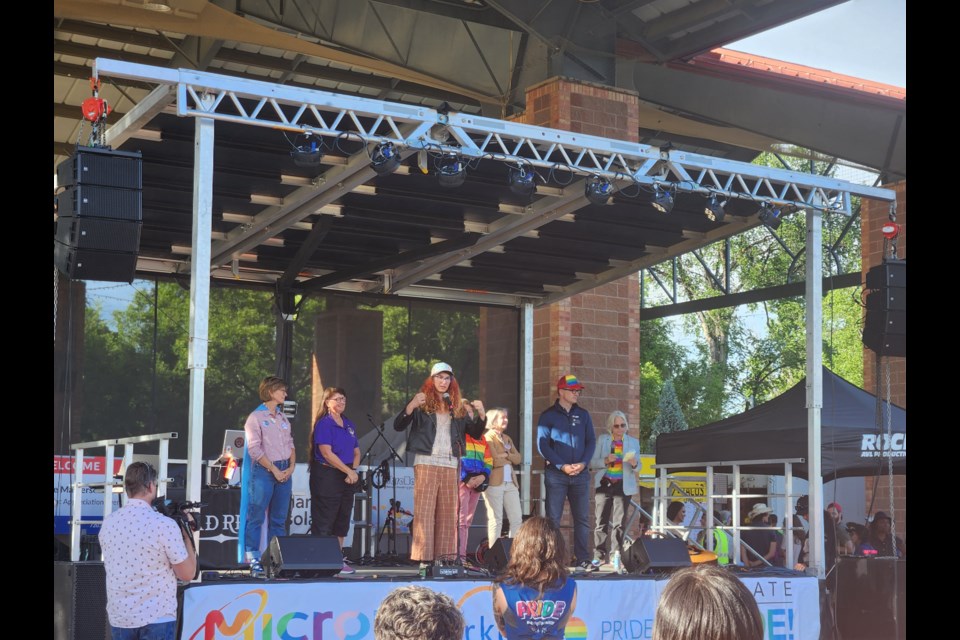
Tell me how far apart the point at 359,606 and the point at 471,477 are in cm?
308

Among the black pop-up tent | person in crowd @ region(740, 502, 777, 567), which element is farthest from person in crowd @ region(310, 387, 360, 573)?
person in crowd @ region(740, 502, 777, 567)

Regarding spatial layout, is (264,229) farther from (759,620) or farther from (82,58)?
(759,620)

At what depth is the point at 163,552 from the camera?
21.9ft

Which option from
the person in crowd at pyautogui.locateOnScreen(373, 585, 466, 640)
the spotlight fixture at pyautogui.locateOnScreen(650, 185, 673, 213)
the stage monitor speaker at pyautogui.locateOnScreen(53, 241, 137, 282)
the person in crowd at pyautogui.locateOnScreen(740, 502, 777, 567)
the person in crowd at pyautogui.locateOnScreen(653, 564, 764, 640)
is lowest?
the person in crowd at pyautogui.locateOnScreen(740, 502, 777, 567)

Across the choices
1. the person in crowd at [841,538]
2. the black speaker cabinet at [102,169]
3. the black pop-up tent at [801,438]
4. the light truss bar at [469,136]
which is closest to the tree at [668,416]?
the person in crowd at [841,538]

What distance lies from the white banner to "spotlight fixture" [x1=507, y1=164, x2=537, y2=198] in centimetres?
323

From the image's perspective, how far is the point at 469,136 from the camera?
957 centimetres

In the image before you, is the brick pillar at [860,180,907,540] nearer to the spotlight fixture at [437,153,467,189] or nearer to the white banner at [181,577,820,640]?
the white banner at [181,577,820,640]

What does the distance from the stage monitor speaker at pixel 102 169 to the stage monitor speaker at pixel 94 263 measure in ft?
1.50

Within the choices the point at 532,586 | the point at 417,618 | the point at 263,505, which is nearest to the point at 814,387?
the point at 263,505

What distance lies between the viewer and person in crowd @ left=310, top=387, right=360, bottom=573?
33.1 ft

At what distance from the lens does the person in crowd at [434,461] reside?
10.1m

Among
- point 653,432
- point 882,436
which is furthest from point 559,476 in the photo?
point 653,432

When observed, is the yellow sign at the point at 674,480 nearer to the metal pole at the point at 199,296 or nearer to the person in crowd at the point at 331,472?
the person in crowd at the point at 331,472
